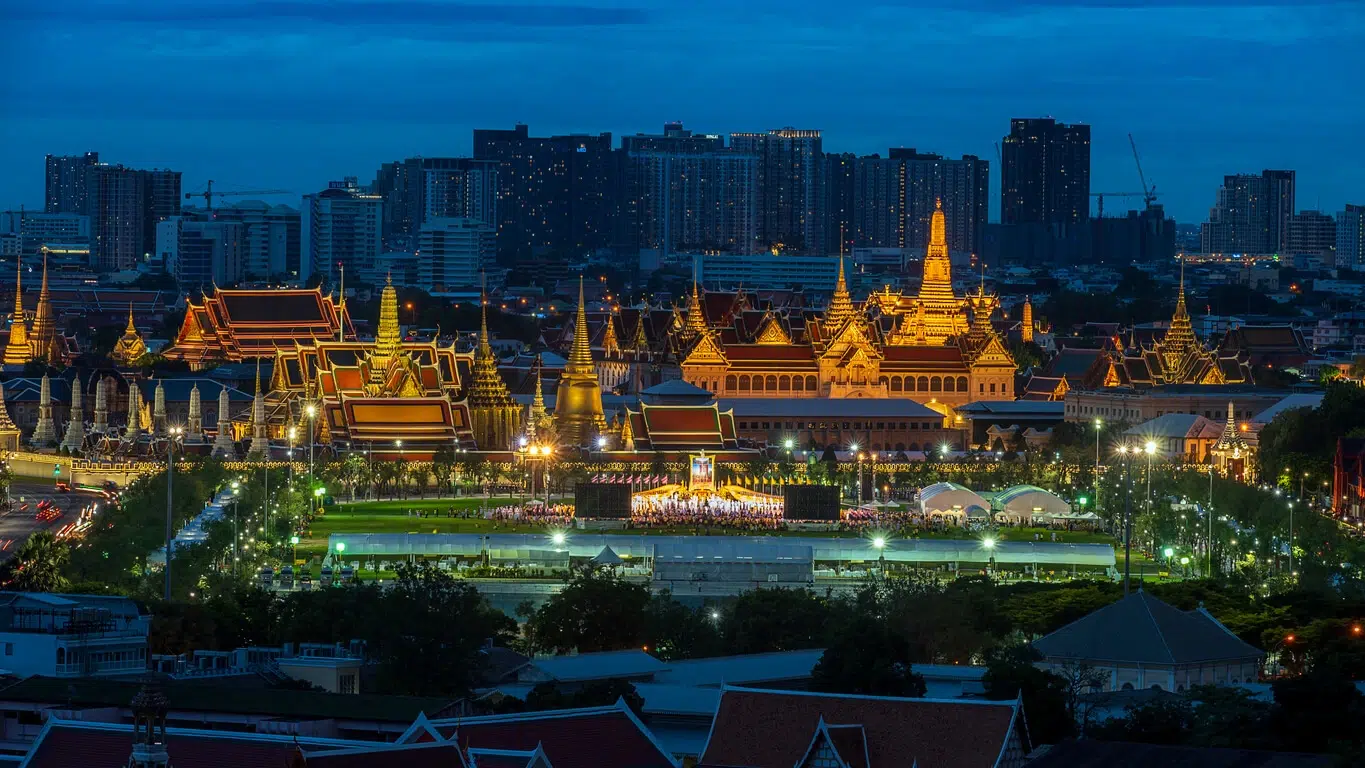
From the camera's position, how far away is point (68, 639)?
50.6 m

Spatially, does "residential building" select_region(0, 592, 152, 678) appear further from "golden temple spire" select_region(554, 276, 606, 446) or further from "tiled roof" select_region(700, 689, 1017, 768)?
"golden temple spire" select_region(554, 276, 606, 446)

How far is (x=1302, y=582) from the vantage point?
72.2 meters

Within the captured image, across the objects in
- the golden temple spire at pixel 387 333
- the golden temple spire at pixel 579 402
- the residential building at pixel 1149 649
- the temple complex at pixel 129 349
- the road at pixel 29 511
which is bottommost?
the road at pixel 29 511

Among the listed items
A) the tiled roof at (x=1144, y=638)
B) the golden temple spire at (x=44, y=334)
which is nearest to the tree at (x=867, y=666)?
the tiled roof at (x=1144, y=638)

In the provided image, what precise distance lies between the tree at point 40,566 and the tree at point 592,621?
913 centimetres

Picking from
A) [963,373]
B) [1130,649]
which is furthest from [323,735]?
[963,373]

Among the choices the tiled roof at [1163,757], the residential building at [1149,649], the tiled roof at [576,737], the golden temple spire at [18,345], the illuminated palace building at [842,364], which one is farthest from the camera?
the golden temple spire at [18,345]

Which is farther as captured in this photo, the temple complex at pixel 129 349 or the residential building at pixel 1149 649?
the temple complex at pixel 129 349

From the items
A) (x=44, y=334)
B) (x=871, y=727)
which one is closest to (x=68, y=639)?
(x=871, y=727)

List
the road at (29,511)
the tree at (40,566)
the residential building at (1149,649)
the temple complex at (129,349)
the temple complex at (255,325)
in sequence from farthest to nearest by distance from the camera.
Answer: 1. the temple complex at (129,349)
2. the temple complex at (255,325)
3. the road at (29,511)
4. the tree at (40,566)
5. the residential building at (1149,649)

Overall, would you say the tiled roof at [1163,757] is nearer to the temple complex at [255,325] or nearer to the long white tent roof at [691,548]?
the long white tent roof at [691,548]

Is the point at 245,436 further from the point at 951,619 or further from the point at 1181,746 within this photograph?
the point at 1181,746

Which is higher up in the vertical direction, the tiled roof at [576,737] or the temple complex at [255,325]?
the temple complex at [255,325]

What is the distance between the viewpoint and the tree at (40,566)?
65438 mm
